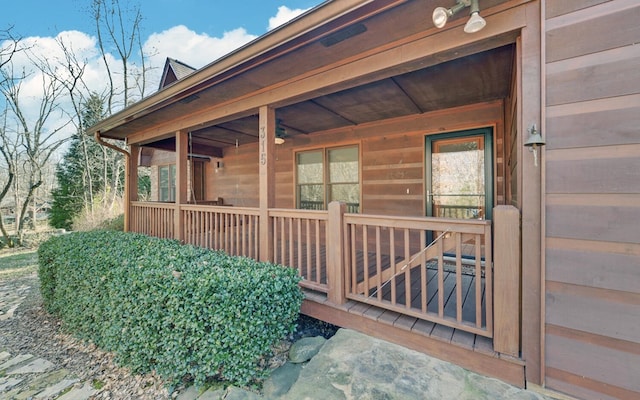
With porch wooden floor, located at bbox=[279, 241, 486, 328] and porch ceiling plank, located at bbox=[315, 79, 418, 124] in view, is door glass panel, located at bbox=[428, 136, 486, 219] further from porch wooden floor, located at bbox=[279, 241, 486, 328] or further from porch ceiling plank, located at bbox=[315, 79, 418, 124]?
porch ceiling plank, located at bbox=[315, 79, 418, 124]

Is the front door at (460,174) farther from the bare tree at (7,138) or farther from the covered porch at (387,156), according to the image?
the bare tree at (7,138)

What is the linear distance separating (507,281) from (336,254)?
1.42 meters

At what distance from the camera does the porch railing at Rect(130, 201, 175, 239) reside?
5.04 metres

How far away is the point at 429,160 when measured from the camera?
4301mm

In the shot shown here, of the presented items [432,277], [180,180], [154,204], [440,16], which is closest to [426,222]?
[440,16]

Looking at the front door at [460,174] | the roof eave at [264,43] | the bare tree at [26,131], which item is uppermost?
the bare tree at [26,131]

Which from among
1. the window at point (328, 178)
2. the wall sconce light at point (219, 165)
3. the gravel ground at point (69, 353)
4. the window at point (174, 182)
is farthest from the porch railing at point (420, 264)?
the window at point (174, 182)

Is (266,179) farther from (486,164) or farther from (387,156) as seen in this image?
(486,164)

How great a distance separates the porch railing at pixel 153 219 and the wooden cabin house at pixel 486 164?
94 cm

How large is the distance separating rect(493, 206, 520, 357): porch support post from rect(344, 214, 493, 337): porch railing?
7 cm

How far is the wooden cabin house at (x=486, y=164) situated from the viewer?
5.31 feet

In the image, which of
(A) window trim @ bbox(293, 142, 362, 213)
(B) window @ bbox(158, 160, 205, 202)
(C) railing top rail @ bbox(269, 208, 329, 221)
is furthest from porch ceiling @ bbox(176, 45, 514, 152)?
(B) window @ bbox(158, 160, 205, 202)

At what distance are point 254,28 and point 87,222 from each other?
9.86m

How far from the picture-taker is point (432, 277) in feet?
11.8
